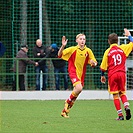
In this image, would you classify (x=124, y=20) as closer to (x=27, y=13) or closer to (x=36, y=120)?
(x=27, y=13)

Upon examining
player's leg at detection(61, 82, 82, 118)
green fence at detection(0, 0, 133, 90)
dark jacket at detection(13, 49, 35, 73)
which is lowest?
player's leg at detection(61, 82, 82, 118)

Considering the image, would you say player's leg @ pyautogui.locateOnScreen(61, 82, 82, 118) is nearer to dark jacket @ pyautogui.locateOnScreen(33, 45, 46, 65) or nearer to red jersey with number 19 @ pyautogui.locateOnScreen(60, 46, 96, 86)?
red jersey with number 19 @ pyautogui.locateOnScreen(60, 46, 96, 86)

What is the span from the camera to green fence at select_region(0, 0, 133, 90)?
82.1ft

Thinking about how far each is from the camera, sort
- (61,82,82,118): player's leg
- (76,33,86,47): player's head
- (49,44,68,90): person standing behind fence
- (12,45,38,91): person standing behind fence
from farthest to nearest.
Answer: (49,44,68,90): person standing behind fence → (12,45,38,91): person standing behind fence → (76,33,86,47): player's head → (61,82,82,118): player's leg

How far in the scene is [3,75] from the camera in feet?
82.7

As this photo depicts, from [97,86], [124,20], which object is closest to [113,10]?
[124,20]

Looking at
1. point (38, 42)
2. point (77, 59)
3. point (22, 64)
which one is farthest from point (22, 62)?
point (77, 59)

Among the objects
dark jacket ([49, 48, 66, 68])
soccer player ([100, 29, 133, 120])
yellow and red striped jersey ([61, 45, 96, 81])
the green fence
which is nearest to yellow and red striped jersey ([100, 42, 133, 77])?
soccer player ([100, 29, 133, 120])

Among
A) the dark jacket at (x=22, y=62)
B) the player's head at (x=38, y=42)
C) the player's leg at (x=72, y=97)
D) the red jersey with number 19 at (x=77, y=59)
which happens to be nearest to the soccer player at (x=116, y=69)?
the player's leg at (x=72, y=97)

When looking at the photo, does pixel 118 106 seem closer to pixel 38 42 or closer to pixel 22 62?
pixel 38 42

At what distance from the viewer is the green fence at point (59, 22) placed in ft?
82.1

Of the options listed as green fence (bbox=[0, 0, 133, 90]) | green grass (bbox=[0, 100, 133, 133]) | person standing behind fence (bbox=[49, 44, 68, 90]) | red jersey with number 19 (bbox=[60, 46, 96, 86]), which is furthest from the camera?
green fence (bbox=[0, 0, 133, 90])

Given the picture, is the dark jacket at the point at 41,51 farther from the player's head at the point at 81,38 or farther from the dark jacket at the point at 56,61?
the player's head at the point at 81,38

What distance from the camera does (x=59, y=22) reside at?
25.5m
